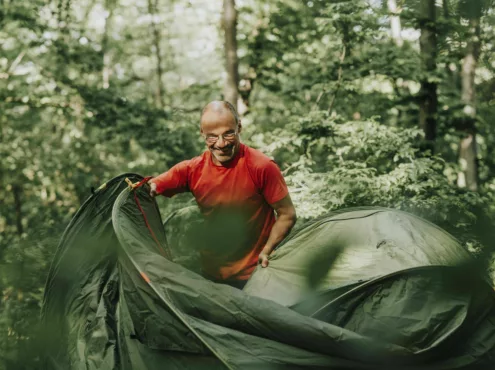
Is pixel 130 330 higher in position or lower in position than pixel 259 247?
lower

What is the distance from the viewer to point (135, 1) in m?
15.8

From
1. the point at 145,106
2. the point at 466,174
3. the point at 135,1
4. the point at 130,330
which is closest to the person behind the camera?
the point at 130,330

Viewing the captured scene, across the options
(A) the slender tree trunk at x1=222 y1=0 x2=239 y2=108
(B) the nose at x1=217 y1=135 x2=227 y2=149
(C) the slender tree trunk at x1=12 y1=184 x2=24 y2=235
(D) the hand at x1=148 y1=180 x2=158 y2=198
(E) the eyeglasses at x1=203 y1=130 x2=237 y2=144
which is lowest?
(C) the slender tree trunk at x1=12 y1=184 x2=24 y2=235

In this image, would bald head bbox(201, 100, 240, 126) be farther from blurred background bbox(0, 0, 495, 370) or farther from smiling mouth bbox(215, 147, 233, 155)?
blurred background bbox(0, 0, 495, 370)

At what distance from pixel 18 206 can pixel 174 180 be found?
7784 mm

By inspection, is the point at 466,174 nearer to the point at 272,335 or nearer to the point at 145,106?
the point at 145,106

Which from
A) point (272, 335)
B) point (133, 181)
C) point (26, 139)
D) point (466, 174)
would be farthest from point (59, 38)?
point (272, 335)

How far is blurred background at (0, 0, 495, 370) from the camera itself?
5395 mm

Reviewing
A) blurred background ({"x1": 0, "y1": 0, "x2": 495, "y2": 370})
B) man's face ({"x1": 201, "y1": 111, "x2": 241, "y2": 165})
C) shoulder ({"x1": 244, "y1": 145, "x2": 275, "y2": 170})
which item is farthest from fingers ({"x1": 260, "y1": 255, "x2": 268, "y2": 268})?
blurred background ({"x1": 0, "y1": 0, "x2": 495, "y2": 370})

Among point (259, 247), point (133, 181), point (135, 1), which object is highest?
point (135, 1)

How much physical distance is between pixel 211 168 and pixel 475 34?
6.93ft

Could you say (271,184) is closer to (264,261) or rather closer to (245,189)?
(245,189)

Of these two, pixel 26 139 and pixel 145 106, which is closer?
pixel 145 106

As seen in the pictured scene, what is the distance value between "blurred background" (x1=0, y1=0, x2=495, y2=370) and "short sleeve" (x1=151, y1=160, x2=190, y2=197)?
756 millimetres
